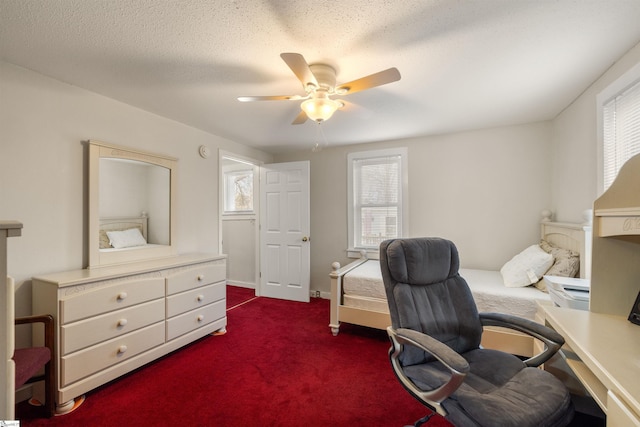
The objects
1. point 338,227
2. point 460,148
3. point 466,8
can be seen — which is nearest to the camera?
point 466,8

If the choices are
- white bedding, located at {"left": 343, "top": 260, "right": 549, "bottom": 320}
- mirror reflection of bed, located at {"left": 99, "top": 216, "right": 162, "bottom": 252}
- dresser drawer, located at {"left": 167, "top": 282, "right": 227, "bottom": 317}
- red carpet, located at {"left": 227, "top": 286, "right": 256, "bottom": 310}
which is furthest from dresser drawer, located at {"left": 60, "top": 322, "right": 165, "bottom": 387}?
white bedding, located at {"left": 343, "top": 260, "right": 549, "bottom": 320}

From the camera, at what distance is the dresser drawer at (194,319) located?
2365 mm

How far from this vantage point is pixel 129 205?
250 cm

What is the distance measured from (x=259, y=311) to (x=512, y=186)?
350 cm

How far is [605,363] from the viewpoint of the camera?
0.88m

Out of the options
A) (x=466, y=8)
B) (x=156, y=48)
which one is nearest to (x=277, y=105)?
(x=156, y=48)

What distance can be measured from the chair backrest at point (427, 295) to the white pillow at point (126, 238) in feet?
7.58

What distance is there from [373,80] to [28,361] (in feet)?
8.27

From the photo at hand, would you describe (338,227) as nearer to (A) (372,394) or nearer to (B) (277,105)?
(B) (277,105)

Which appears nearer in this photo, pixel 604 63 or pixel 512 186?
pixel 604 63

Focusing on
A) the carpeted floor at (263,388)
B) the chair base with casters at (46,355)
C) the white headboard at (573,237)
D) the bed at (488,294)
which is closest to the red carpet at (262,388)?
the carpeted floor at (263,388)

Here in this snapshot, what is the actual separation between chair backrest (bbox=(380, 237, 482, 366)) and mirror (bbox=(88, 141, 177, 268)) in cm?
230

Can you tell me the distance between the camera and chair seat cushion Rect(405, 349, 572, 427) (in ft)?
3.36

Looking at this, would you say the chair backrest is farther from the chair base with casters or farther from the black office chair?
the chair base with casters
